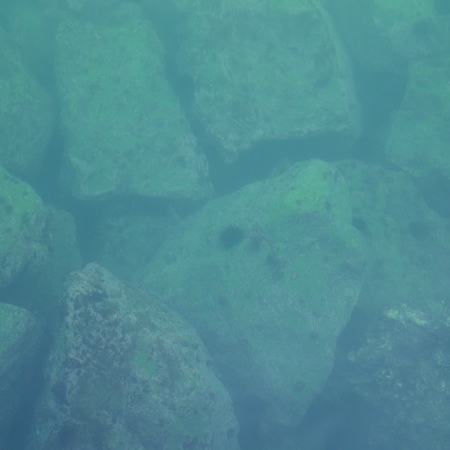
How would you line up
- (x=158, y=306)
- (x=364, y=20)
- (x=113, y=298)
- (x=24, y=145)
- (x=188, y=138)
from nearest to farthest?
(x=113, y=298) → (x=158, y=306) → (x=24, y=145) → (x=188, y=138) → (x=364, y=20)

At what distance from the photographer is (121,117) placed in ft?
27.9

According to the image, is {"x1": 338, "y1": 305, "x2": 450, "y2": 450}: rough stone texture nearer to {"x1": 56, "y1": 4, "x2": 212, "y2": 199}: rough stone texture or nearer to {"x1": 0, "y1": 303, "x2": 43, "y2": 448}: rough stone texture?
{"x1": 56, "y1": 4, "x2": 212, "y2": 199}: rough stone texture

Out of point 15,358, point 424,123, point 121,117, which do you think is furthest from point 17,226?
point 424,123

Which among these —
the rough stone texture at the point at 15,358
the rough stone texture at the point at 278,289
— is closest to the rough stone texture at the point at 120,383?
the rough stone texture at the point at 15,358

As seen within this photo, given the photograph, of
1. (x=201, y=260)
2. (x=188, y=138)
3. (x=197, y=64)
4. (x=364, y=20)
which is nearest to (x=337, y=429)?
(x=201, y=260)

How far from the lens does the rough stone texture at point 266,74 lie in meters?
8.62

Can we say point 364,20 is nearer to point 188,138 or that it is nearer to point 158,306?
point 188,138

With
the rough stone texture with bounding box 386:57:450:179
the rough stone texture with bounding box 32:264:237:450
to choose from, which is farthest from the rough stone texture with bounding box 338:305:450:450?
the rough stone texture with bounding box 386:57:450:179

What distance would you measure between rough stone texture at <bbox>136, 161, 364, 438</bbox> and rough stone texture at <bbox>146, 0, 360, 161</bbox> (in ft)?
5.09

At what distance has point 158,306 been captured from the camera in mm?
6914

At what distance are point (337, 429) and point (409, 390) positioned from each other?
164cm

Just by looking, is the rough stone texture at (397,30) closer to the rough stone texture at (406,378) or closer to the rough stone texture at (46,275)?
the rough stone texture at (406,378)

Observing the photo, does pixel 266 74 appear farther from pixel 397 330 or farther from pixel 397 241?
pixel 397 330

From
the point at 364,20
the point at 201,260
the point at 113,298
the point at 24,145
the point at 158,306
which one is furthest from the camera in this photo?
the point at 364,20
